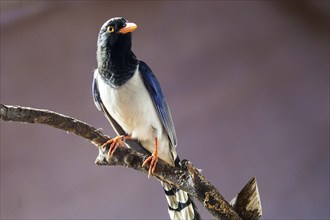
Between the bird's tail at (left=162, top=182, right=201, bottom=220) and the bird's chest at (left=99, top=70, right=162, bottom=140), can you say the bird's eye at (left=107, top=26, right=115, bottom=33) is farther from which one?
the bird's tail at (left=162, top=182, right=201, bottom=220)

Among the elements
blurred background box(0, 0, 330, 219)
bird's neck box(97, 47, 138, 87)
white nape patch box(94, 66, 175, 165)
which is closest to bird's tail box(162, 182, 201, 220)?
white nape patch box(94, 66, 175, 165)

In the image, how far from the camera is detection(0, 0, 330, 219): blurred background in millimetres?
2457

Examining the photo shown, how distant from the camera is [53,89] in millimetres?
2533

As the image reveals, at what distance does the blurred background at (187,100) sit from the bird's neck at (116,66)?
1.04 metres

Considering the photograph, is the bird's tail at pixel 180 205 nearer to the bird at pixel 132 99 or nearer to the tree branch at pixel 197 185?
the bird at pixel 132 99

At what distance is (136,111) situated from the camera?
1508mm

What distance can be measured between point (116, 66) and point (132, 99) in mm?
122

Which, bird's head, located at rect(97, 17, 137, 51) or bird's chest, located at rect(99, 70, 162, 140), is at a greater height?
bird's head, located at rect(97, 17, 137, 51)

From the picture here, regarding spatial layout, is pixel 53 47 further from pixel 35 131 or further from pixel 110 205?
pixel 110 205

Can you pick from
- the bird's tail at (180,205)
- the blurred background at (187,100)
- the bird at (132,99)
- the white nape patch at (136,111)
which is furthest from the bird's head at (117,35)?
the blurred background at (187,100)

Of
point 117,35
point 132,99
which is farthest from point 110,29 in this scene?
point 132,99

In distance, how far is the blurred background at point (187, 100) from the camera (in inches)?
96.7

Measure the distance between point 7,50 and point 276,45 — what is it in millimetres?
1598

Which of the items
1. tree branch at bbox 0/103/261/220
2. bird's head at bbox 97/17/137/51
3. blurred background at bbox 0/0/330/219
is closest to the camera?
tree branch at bbox 0/103/261/220
